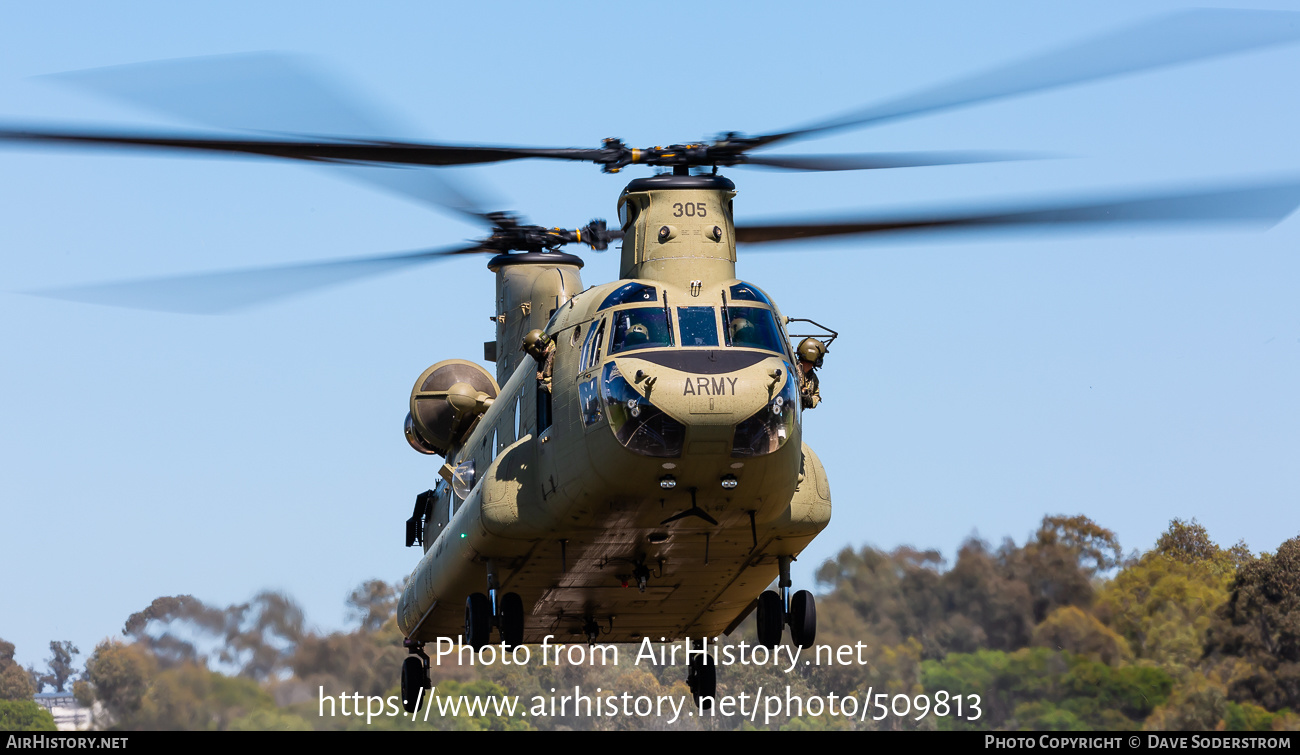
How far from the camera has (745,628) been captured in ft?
118

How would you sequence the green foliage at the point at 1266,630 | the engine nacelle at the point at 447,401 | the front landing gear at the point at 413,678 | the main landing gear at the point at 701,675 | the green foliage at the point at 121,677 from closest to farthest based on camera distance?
1. the engine nacelle at the point at 447,401
2. the main landing gear at the point at 701,675
3. the front landing gear at the point at 413,678
4. the green foliage at the point at 121,677
5. the green foliage at the point at 1266,630

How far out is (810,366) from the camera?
16109 mm

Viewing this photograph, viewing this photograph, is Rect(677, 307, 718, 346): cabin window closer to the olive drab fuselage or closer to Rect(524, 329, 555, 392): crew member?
the olive drab fuselage

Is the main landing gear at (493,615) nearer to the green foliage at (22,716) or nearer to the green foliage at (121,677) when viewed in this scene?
the green foliage at (121,677)

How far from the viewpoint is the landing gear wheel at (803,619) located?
1691 cm

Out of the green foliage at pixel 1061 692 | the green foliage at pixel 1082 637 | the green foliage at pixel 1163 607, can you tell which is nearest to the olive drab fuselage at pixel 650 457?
the green foliage at pixel 1061 692

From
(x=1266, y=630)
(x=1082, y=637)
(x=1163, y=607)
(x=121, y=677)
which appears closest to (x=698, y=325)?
(x=1082, y=637)

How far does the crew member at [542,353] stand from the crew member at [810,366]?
8.52 feet

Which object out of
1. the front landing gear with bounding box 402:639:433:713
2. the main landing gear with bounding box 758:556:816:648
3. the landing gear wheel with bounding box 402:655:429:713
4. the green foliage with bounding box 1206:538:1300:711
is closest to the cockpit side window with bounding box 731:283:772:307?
the main landing gear with bounding box 758:556:816:648

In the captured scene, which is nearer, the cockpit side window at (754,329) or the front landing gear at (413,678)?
the cockpit side window at (754,329)

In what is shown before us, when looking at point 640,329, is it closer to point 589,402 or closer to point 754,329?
point 589,402

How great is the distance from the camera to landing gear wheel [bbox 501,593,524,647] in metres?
17.3

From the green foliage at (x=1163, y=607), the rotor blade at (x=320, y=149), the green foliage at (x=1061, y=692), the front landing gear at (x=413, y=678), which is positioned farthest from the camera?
the green foliage at (x=1163, y=607)

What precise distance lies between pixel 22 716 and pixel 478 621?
13186mm
